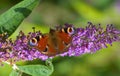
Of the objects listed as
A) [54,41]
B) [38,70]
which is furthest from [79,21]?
[54,41]

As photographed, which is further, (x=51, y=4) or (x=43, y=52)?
(x=51, y=4)

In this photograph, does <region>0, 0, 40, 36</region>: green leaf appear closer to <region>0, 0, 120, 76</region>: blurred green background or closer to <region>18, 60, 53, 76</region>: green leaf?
<region>18, 60, 53, 76</region>: green leaf

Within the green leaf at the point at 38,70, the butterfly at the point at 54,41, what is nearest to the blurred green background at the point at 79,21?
the green leaf at the point at 38,70

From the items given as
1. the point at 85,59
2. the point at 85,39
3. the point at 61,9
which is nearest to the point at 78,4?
the point at 61,9

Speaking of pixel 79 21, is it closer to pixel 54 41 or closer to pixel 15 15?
pixel 15 15

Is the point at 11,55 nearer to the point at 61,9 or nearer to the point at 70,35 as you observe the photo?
the point at 70,35

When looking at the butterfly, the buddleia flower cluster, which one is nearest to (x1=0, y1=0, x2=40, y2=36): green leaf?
the buddleia flower cluster
